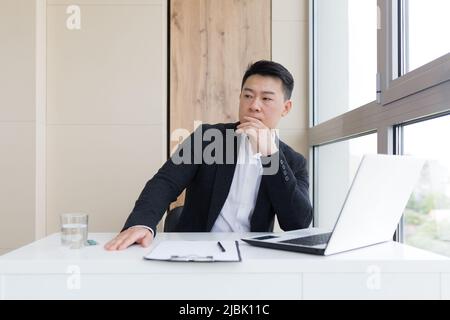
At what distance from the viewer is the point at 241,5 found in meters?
3.01

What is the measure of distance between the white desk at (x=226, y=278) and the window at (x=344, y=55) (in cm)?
108

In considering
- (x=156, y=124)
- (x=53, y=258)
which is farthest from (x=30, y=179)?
(x=53, y=258)

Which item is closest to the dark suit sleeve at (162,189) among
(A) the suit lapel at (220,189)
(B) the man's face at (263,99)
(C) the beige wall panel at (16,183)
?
(A) the suit lapel at (220,189)

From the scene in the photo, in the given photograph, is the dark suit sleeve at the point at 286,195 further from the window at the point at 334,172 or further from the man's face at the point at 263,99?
the window at the point at 334,172

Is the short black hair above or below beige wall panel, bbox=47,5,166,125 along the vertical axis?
below

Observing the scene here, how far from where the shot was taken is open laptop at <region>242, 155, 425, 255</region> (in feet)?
3.23

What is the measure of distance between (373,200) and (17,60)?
100 inches

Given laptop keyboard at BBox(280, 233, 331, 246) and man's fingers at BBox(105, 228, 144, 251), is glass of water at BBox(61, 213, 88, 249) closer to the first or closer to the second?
man's fingers at BBox(105, 228, 144, 251)

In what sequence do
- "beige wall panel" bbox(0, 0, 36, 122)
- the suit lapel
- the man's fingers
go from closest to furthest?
1. the man's fingers
2. the suit lapel
3. "beige wall panel" bbox(0, 0, 36, 122)

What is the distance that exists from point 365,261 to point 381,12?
1.17m

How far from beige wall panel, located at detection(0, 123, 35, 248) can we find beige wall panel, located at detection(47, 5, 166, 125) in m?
0.35

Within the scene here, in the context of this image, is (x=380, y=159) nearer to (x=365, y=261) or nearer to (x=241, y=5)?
(x=365, y=261)

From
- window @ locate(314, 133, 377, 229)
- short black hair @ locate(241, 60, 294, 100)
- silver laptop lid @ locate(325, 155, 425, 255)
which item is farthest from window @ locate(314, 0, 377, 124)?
silver laptop lid @ locate(325, 155, 425, 255)

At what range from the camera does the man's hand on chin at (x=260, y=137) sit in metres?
1.65
